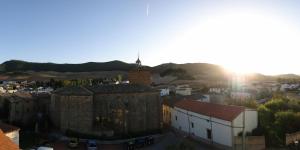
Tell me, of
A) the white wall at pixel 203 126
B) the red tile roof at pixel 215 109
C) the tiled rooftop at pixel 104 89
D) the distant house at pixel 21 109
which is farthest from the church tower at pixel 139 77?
the distant house at pixel 21 109

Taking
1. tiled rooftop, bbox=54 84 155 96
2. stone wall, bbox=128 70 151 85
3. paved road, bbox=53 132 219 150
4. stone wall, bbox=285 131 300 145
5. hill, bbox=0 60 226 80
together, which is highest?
hill, bbox=0 60 226 80

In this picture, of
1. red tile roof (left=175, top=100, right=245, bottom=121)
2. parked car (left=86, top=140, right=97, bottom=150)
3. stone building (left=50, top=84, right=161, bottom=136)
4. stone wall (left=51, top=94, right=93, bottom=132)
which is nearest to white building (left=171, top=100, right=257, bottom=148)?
red tile roof (left=175, top=100, right=245, bottom=121)

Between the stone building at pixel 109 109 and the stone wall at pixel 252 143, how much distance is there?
13.7 meters

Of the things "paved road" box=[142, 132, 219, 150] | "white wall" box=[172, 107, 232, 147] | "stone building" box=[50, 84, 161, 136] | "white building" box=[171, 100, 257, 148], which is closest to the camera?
"white building" box=[171, 100, 257, 148]

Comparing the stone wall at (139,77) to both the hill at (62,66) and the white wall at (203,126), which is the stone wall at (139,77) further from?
the hill at (62,66)

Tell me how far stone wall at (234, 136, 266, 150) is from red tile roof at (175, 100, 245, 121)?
1.96 m

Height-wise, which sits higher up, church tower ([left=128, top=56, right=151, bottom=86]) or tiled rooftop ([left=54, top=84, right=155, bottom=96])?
church tower ([left=128, top=56, right=151, bottom=86])

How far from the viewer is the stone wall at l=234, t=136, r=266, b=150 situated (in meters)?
26.5

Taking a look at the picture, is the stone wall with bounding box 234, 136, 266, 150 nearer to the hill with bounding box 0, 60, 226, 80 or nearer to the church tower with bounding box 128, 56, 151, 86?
the church tower with bounding box 128, 56, 151, 86

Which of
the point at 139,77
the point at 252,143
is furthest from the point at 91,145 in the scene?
the point at 139,77

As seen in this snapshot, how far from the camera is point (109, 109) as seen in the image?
1444 inches

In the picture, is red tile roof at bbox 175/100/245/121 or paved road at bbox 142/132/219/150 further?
paved road at bbox 142/132/219/150

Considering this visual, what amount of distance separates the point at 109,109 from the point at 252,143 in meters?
16.9

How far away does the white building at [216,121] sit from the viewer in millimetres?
27000
